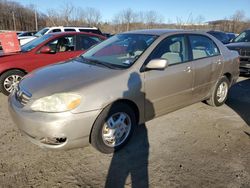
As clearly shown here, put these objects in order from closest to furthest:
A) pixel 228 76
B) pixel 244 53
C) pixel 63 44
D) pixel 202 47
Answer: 1. pixel 202 47
2. pixel 228 76
3. pixel 63 44
4. pixel 244 53

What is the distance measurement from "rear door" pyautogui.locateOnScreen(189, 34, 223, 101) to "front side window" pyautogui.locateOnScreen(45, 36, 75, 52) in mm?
3525

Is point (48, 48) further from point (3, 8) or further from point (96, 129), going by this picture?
point (3, 8)

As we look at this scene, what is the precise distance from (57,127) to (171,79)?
1.91m

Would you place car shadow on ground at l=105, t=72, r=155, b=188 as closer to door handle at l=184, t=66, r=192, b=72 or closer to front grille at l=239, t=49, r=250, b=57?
door handle at l=184, t=66, r=192, b=72

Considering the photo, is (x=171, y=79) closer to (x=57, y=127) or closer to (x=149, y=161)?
(x=149, y=161)

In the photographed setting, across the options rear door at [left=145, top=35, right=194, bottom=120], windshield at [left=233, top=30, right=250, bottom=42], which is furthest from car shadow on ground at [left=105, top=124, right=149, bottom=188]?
windshield at [left=233, top=30, right=250, bottom=42]

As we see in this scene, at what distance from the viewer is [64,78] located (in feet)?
10.3

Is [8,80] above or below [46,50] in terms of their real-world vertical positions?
below

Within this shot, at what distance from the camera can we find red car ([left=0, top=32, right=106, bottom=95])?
5.51 m

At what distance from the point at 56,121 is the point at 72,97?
1.08 feet

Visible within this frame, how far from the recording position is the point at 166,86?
3.66 m

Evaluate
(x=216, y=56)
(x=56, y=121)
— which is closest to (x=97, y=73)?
(x=56, y=121)

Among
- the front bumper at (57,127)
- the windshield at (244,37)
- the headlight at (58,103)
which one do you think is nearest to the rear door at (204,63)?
the front bumper at (57,127)

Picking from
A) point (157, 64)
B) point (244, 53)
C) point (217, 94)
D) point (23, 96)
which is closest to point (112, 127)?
point (157, 64)
